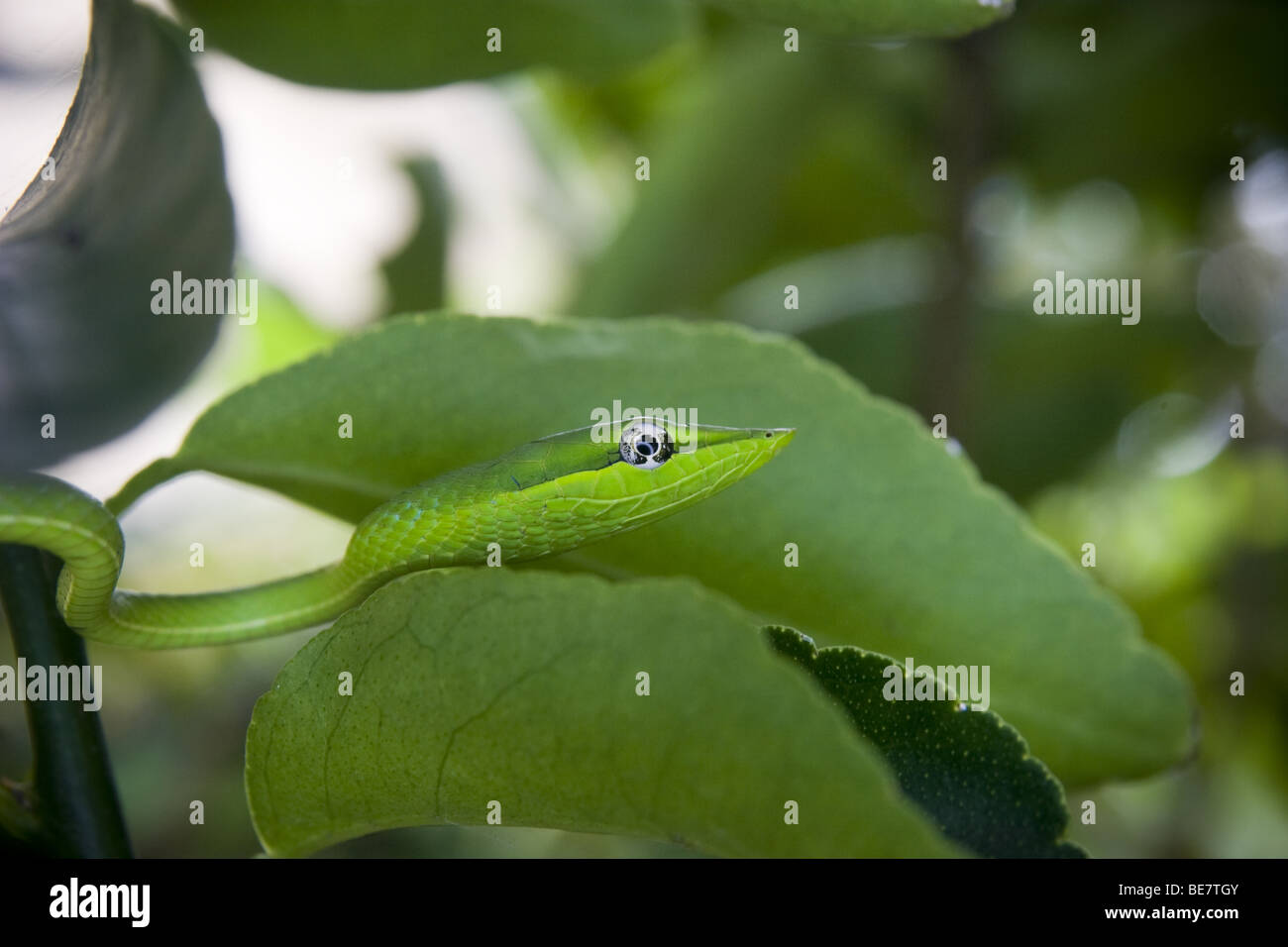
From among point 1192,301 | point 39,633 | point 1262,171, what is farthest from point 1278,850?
point 39,633

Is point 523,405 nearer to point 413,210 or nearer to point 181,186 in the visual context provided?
point 181,186

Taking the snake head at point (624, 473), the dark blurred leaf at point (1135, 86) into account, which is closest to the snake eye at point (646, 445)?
the snake head at point (624, 473)

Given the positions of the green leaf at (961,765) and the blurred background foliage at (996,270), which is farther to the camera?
the blurred background foliage at (996,270)

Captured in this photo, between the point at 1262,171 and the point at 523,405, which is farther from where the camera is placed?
the point at 1262,171

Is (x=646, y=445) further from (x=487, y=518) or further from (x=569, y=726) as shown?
(x=569, y=726)

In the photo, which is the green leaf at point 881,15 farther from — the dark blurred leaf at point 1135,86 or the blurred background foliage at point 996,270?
the dark blurred leaf at point 1135,86

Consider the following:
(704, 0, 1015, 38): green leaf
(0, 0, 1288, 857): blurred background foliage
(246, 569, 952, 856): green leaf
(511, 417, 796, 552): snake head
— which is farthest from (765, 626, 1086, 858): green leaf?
(0, 0, 1288, 857): blurred background foliage
